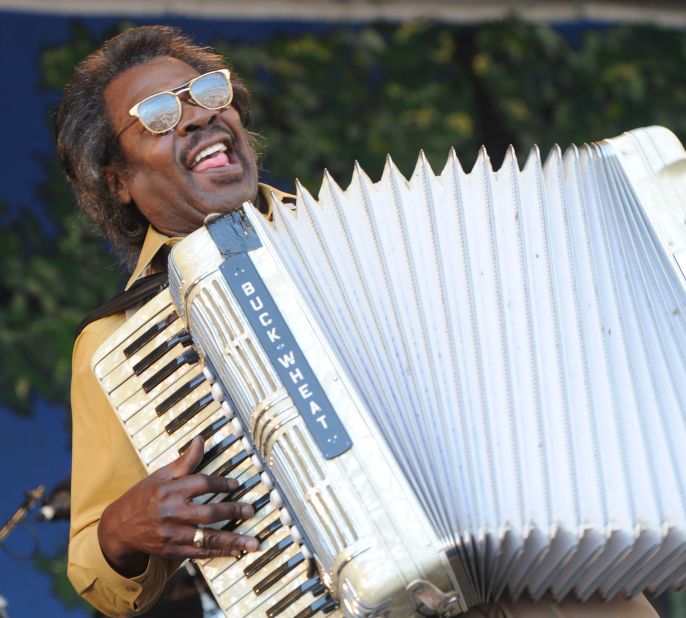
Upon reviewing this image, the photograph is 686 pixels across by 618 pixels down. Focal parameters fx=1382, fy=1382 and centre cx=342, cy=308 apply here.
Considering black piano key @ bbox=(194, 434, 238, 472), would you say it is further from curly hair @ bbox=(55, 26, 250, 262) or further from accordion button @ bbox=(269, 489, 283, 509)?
curly hair @ bbox=(55, 26, 250, 262)

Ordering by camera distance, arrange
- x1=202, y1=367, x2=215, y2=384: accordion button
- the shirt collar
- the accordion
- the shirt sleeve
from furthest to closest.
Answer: the shirt collar → the shirt sleeve → x1=202, y1=367, x2=215, y2=384: accordion button → the accordion

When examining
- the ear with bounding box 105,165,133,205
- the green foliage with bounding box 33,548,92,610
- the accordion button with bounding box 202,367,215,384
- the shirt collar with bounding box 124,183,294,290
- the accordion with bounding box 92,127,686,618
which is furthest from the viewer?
the green foliage with bounding box 33,548,92,610

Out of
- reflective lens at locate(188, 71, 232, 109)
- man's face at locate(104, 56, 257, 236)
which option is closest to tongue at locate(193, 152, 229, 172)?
man's face at locate(104, 56, 257, 236)

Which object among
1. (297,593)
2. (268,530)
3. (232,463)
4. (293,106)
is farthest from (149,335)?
(293,106)

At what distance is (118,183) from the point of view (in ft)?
8.91

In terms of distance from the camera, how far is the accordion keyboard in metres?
2.04

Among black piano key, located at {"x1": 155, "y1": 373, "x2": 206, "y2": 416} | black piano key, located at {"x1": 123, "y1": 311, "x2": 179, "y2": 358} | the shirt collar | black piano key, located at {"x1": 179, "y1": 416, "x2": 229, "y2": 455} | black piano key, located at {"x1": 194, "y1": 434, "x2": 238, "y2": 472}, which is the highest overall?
the shirt collar

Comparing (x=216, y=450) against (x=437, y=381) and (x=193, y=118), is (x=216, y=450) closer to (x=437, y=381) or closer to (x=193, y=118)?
(x=437, y=381)

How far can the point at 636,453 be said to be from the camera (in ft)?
6.56

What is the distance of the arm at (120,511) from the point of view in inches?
82.7

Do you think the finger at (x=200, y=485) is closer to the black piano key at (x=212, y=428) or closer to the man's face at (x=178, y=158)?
the black piano key at (x=212, y=428)

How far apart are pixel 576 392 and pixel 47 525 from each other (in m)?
2.26

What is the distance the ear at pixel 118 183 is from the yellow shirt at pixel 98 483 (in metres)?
0.29

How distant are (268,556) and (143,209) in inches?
32.9
